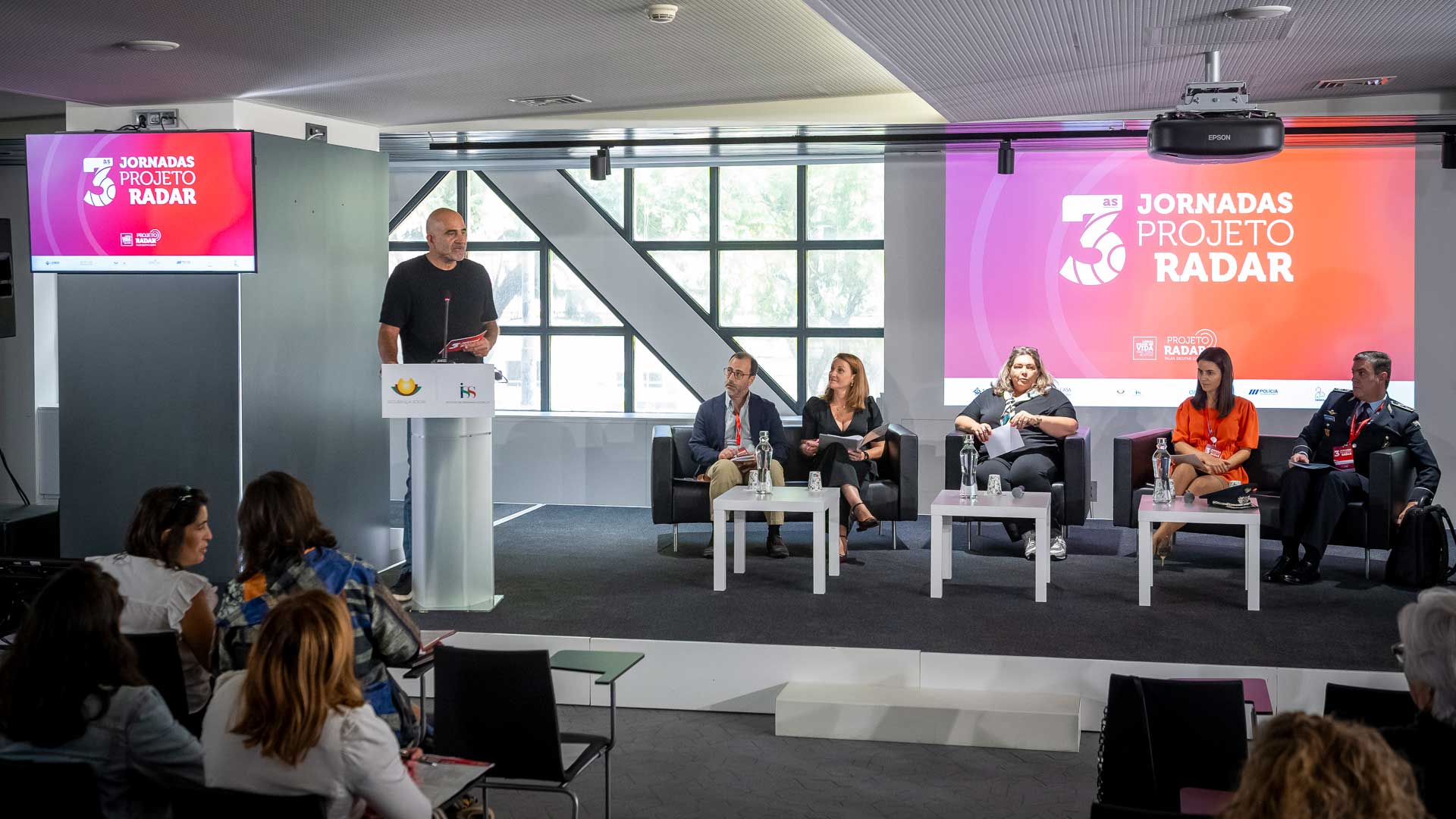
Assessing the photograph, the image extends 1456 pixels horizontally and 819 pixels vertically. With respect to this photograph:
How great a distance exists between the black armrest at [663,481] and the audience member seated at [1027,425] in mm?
1601

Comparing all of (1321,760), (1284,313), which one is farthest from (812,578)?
(1321,760)

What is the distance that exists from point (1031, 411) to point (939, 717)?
2.85 metres

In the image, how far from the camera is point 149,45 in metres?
5.33

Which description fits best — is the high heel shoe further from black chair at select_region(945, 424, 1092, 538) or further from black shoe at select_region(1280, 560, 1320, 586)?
black shoe at select_region(1280, 560, 1320, 586)

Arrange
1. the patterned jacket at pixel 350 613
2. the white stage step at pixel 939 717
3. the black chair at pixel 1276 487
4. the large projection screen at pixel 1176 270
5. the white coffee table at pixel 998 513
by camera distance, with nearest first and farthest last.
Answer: the patterned jacket at pixel 350 613 < the white stage step at pixel 939 717 < the white coffee table at pixel 998 513 < the black chair at pixel 1276 487 < the large projection screen at pixel 1176 270

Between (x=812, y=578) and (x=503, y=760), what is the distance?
3.33m

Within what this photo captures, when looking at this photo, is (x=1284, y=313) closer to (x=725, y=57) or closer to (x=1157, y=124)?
(x=1157, y=124)

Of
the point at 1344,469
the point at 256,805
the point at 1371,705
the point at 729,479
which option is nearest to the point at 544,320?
the point at 729,479

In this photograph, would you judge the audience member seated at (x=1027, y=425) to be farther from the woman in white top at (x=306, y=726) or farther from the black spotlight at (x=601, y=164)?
the woman in white top at (x=306, y=726)

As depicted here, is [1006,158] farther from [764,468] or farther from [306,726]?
[306,726]

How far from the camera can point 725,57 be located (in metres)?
6.30

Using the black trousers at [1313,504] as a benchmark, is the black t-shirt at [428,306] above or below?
above

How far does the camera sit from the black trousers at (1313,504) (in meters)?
6.21

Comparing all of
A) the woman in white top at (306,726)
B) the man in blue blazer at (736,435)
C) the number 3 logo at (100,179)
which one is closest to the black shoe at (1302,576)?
the man in blue blazer at (736,435)
